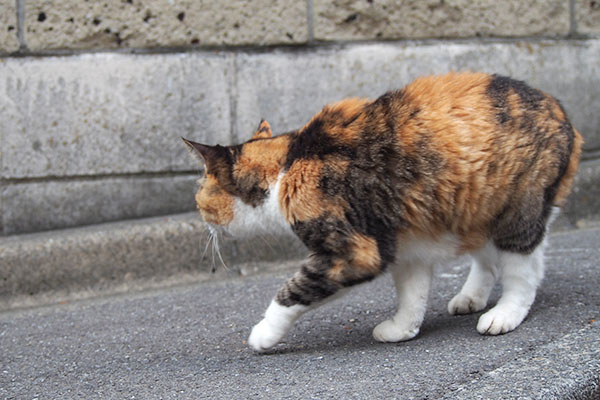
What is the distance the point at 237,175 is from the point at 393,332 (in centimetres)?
95

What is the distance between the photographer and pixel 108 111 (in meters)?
4.29

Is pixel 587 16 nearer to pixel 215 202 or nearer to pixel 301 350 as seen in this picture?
pixel 215 202

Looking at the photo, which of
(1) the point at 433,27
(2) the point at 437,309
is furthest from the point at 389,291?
(1) the point at 433,27

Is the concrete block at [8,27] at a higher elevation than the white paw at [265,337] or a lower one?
higher

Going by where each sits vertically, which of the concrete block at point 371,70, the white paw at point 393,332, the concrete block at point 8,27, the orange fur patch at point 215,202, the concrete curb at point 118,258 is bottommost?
the concrete curb at point 118,258

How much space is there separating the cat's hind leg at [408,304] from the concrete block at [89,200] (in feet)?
6.50

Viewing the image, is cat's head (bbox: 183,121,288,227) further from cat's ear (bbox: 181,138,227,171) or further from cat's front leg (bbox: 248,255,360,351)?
cat's front leg (bbox: 248,255,360,351)

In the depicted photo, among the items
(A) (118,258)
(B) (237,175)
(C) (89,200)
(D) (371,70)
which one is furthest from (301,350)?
(D) (371,70)

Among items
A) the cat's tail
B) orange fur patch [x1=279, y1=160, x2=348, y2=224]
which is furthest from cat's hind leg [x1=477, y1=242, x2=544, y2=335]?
orange fur patch [x1=279, y1=160, x2=348, y2=224]

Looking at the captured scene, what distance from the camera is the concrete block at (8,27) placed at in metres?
4.07

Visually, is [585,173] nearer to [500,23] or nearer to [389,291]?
[500,23]

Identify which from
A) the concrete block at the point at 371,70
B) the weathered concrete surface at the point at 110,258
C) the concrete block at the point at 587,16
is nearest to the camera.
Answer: the weathered concrete surface at the point at 110,258

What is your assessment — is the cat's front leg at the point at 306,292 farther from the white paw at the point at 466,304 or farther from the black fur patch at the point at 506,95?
the black fur patch at the point at 506,95

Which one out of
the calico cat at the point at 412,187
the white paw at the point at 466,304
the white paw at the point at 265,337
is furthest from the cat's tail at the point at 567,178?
the white paw at the point at 265,337
